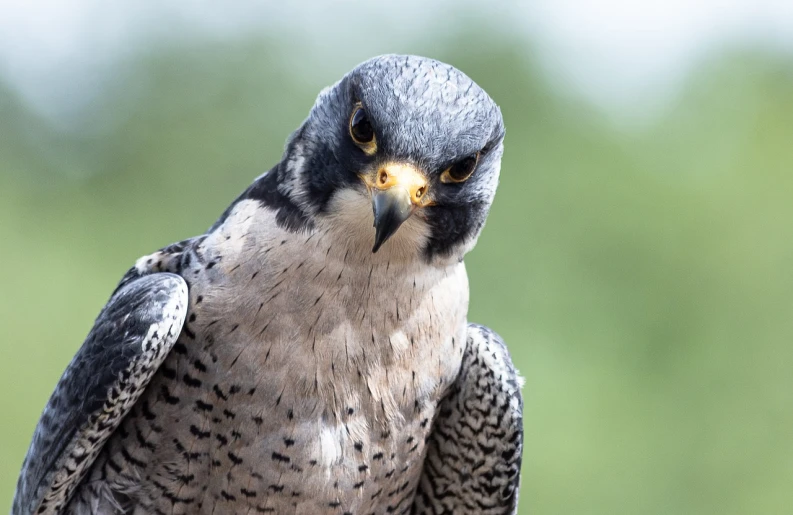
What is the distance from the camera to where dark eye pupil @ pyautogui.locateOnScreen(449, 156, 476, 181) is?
2.93m

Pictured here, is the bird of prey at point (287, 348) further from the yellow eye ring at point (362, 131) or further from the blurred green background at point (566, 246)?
the blurred green background at point (566, 246)

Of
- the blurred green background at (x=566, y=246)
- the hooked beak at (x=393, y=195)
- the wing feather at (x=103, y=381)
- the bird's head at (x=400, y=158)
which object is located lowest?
the wing feather at (x=103, y=381)

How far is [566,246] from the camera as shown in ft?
43.7

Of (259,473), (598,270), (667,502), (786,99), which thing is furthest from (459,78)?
(786,99)

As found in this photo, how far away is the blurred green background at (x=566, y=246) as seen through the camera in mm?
10844

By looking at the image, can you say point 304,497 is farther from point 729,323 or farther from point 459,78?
point 729,323

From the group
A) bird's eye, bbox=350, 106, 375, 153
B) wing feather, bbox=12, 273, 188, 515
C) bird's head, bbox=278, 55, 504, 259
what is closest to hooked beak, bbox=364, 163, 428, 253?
bird's head, bbox=278, 55, 504, 259

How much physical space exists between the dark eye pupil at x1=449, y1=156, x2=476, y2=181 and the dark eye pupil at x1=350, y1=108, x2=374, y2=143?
0.27 metres

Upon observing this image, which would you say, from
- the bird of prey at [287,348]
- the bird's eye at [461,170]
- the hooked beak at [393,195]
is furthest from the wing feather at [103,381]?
the bird's eye at [461,170]

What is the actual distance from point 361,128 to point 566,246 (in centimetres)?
1070

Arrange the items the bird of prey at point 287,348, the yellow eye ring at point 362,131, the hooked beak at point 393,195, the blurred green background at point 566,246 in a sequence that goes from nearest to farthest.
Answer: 1. the hooked beak at point 393,195
2. the yellow eye ring at point 362,131
3. the bird of prey at point 287,348
4. the blurred green background at point 566,246

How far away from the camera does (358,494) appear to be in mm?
3277

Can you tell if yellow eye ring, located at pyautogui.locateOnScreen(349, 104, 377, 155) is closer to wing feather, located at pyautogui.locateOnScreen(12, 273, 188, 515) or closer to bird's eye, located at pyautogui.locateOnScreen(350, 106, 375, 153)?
bird's eye, located at pyautogui.locateOnScreen(350, 106, 375, 153)

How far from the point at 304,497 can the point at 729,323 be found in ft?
36.3
